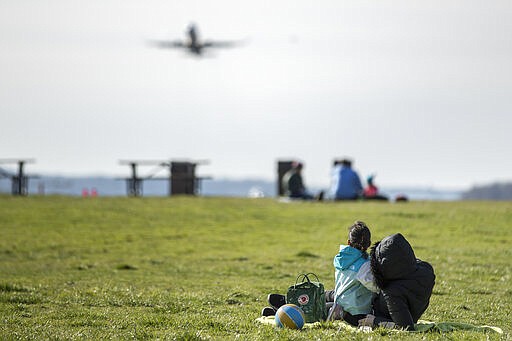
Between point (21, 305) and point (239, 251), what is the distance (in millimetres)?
14651

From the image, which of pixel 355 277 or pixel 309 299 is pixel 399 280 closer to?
pixel 355 277

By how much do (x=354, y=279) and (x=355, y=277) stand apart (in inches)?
1.7

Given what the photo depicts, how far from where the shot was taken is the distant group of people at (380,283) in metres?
12.8

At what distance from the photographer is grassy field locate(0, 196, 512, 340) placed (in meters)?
13.9

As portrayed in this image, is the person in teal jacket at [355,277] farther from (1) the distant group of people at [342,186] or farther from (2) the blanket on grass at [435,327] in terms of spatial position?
(1) the distant group of people at [342,186]

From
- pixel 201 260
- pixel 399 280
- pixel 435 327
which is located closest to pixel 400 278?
pixel 399 280

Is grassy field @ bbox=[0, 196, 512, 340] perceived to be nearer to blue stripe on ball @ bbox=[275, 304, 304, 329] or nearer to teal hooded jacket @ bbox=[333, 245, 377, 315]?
blue stripe on ball @ bbox=[275, 304, 304, 329]

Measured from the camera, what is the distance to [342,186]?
4484cm

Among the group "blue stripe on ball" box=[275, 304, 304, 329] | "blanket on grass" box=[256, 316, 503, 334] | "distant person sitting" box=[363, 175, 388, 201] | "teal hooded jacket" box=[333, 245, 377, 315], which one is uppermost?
"distant person sitting" box=[363, 175, 388, 201]

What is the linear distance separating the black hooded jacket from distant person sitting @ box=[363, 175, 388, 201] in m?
30.7

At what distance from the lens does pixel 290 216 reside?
3866cm

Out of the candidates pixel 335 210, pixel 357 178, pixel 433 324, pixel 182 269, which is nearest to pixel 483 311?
pixel 433 324

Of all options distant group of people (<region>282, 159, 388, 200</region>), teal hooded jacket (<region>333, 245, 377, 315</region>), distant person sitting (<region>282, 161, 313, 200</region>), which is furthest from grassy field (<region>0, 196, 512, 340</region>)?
distant group of people (<region>282, 159, 388, 200</region>)

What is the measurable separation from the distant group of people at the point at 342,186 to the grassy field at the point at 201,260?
5.56 feet
